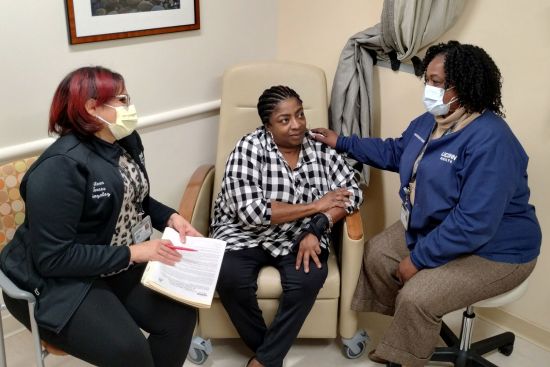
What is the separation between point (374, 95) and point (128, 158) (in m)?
1.27

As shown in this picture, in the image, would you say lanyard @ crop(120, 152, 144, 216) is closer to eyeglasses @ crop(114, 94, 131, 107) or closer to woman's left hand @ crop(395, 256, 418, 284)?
eyeglasses @ crop(114, 94, 131, 107)

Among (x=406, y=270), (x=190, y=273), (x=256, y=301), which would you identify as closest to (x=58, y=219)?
(x=190, y=273)

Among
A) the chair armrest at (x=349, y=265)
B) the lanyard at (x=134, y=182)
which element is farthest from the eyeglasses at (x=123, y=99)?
the chair armrest at (x=349, y=265)

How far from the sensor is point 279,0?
288cm

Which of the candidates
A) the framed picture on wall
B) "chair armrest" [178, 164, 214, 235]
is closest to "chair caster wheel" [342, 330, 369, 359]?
"chair armrest" [178, 164, 214, 235]

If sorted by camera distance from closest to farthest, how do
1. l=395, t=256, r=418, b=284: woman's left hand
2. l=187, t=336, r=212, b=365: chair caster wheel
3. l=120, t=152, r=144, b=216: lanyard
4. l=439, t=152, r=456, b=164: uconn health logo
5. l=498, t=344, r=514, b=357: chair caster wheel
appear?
l=120, t=152, r=144, b=216: lanyard → l=439, t=152, r=456, b=164: uconn health logo → l=395, t=256, r=418, b=284: woman's left hand → l=187, t=336, r=212, b=365: chair caster wheel → l=498, t=344, r=514, b=357: chair caster wheel

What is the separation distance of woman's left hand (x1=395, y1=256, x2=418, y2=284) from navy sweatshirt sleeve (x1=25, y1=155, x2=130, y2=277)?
1007 mm

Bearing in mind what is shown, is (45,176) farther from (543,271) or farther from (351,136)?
(543,271)

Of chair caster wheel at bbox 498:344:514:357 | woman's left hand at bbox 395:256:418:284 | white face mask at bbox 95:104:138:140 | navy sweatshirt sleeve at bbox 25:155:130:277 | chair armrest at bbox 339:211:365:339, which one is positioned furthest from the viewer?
chair caster wheel at bbox 498:344:514:357

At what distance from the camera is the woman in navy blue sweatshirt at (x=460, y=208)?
180cm

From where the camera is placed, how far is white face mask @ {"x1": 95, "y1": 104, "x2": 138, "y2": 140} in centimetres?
165

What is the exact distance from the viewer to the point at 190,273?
178cm

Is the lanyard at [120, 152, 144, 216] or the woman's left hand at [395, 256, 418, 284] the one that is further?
the woman's left hand at [395, 256, 418, 284]

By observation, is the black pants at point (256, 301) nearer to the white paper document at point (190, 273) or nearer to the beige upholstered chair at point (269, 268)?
the beige upholstered chair at point (269, 268)
